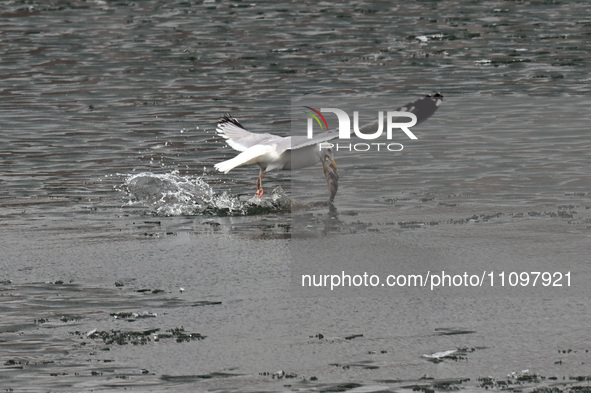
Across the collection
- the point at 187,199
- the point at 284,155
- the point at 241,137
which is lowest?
the point at 187,199

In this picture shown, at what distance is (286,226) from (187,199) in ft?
4.47

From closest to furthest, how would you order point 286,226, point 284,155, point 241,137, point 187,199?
point 286,226, point 187,199, point 284,155, point 241,137

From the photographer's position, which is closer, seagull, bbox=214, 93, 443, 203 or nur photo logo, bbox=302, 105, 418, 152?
seagull, bbox=214, 93, 443, 203

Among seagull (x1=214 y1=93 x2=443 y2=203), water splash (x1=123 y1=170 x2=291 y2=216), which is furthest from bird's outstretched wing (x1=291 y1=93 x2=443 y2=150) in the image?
water splash (x1=123 y1=170 x2=291 y2=216)

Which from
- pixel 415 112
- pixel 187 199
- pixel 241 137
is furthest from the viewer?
pixel 415 112

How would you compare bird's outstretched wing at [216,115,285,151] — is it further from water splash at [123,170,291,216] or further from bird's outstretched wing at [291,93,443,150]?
water splash at [123,170,291,216]

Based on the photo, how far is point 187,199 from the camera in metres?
11.6

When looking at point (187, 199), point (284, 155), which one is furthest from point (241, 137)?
point (187, 199)

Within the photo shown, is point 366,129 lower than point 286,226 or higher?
higher

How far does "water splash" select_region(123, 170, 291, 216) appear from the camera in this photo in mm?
11273

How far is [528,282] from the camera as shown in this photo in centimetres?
847

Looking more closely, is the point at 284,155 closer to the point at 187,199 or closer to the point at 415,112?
the point at 187,199

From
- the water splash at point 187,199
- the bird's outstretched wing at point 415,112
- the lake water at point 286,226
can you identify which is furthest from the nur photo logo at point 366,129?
the water splash at point 187,199

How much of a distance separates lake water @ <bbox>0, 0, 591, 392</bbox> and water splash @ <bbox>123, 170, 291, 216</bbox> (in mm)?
31
